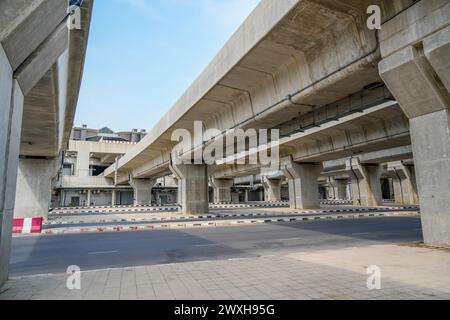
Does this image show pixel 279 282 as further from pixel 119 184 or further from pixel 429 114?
pixel 119 184

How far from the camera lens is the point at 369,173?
37562 millimetres

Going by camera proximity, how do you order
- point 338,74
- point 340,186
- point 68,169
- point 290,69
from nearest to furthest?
point 338,74, point 290,69, point 68,169, point 340,186

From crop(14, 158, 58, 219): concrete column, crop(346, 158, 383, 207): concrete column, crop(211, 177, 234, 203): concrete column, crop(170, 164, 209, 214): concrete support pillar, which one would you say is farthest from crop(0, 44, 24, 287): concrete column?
crop(211, 177, 234, 203): concrete column

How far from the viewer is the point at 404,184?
4266cm

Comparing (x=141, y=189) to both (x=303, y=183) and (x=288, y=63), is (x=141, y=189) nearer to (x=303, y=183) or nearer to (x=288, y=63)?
(x=303, y=183)

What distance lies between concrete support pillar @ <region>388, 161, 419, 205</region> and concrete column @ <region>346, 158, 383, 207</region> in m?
5.52

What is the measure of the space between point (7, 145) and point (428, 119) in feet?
35.0

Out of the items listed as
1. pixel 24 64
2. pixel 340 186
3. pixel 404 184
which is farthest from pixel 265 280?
pixel 340 186

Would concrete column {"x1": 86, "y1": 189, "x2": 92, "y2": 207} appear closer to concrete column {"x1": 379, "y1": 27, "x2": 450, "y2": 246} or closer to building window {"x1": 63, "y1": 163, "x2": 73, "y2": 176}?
building window {"x1": 63, "y1": 163, "x2": 73, "y2": 176}

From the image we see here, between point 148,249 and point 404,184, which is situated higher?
point 404,184

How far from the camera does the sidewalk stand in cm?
514

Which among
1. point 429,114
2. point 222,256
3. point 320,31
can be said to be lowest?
point 222,256
